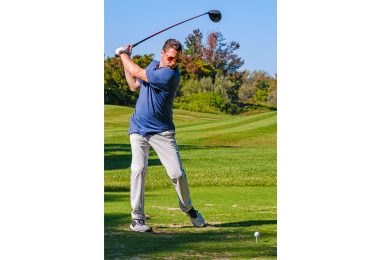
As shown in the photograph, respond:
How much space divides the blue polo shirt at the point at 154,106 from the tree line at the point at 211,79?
1182cm

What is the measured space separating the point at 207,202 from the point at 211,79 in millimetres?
12116

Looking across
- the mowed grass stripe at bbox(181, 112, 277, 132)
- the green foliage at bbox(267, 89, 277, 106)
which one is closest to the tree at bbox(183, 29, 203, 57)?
the mowed grass stripe at bbox(181, 112, 277, 132)

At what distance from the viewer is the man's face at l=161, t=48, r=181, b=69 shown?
3.77 meters

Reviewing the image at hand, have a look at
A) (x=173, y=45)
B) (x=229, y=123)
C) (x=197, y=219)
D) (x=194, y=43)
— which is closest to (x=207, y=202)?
(x=197, y=219)

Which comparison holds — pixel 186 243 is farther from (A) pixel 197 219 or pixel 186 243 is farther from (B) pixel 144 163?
(B) pixel 144 163

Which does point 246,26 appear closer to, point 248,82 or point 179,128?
point 248,82

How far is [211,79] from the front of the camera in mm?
17297

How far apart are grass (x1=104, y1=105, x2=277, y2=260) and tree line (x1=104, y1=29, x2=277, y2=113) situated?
2406 mm

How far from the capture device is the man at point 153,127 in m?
3.79

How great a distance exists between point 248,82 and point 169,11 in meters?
7.55

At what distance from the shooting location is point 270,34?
1385cm

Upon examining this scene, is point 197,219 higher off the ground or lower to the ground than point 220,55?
lower

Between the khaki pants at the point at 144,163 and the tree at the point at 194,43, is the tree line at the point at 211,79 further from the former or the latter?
the khaki pants at the point at 144,163

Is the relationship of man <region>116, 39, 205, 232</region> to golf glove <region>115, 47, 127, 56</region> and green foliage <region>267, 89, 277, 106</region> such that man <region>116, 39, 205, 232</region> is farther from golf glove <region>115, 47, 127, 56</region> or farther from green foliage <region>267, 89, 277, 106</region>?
green foliage <region>267, 89, 277, 106</region>
